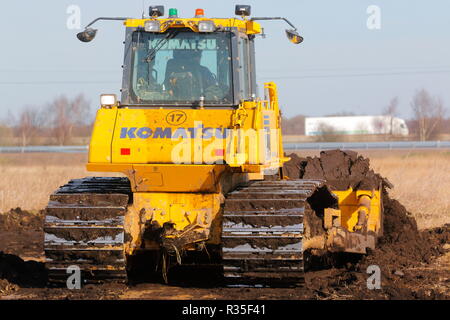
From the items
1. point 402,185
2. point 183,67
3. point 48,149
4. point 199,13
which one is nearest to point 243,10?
point 199,13

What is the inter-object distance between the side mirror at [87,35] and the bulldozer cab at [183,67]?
448 mm

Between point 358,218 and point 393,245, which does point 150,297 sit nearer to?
point 358,218

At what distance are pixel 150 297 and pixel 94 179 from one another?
2051 millimetres

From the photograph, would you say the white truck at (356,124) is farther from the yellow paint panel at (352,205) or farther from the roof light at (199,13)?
the roof light at (199,13)

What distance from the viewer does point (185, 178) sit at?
10461 mm

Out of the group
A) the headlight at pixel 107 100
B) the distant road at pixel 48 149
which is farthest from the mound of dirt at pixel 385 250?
the distant road at pixel 48 149

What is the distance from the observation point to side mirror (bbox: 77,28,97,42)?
11.3 meters

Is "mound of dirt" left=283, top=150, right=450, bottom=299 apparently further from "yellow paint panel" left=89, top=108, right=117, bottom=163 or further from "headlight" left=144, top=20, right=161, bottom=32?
"headlight" left=144, top=20, right=161, bottom=32

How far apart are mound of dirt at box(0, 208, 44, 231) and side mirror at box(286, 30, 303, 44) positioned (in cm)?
889

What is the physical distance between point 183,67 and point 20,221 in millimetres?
8912

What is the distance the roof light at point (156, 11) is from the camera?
11.4 metres
